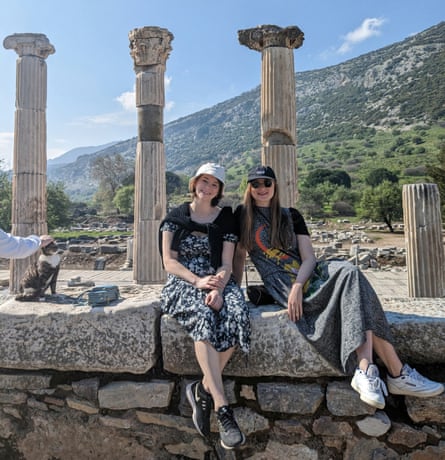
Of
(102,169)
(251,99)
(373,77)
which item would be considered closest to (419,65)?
(373,77)

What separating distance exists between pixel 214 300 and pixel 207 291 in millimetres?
137

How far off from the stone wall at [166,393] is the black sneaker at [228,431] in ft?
0.93

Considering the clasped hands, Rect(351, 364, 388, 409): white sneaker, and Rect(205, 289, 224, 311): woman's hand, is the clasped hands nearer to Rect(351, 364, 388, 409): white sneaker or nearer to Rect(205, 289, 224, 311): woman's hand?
Rect(205, 289, 224, 311): woman's hand

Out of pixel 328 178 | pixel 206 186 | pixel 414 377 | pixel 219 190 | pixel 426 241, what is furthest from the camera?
pixel 328 178

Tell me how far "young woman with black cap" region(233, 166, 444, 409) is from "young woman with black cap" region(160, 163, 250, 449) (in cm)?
21

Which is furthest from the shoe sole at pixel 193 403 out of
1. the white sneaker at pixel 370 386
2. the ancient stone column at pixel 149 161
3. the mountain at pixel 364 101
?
the mountain at pixel 364 101

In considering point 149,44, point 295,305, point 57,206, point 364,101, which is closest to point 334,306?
point 295,305

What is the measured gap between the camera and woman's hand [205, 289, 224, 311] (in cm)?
236

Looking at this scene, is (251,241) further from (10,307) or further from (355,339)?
(10,307)

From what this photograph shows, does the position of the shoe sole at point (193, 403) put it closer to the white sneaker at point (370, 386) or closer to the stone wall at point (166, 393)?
the stone wall at point (166, 393)

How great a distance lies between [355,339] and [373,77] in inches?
4770

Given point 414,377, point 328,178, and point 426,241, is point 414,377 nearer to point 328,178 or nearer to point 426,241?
point 426,241

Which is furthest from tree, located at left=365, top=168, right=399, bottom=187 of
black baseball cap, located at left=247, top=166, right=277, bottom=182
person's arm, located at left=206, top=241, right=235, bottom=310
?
person's arm, located at left=206, top=241, right=235, bottom=310

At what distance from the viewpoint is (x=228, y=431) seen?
2.06m
